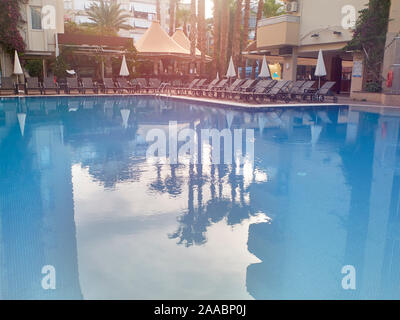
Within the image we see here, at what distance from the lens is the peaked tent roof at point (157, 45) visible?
24766 millimetres

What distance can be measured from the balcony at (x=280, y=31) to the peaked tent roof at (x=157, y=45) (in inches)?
202

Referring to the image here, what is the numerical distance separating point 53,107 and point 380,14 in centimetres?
1512

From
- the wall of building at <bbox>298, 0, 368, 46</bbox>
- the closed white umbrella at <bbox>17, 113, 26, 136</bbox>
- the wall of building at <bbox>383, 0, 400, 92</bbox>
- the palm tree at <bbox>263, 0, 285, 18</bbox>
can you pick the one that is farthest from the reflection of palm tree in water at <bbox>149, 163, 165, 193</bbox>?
the palm tree at <bbox>263, 0, 285, 18</bbox>

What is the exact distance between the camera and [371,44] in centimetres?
1862

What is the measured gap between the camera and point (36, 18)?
74.4ft

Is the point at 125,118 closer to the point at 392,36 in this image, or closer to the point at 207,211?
the point at 207,211

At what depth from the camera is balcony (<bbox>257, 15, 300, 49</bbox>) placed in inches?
933

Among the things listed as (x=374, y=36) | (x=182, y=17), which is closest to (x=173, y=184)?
(x=374, y=36)

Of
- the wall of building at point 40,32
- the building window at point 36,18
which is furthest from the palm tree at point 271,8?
the building window at point 36,18

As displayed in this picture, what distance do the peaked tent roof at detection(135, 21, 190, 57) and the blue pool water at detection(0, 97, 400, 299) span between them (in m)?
17.8

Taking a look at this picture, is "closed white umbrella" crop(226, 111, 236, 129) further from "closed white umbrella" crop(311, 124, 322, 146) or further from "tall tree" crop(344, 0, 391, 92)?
"tall tree" crop(344, 0, 391, 92)

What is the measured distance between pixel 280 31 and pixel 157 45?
7744 mm
